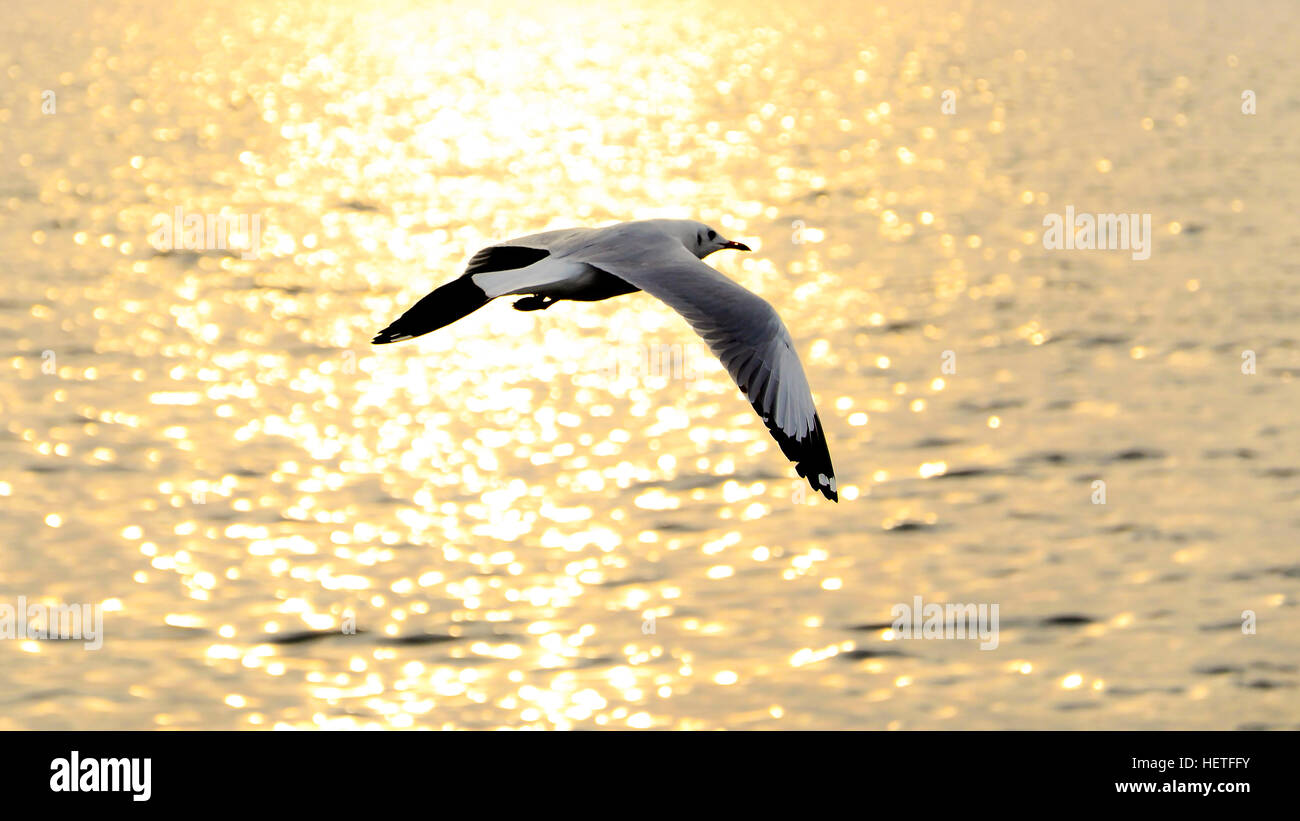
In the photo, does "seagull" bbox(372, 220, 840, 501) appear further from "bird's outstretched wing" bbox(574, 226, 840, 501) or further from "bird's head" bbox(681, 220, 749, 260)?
"bird's head" bbox(681, 220, 749, 260)

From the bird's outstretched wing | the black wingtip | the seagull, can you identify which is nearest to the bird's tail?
the seagull

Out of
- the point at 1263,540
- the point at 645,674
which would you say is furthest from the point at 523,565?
the point at 1263,540

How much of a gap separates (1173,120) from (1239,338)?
39.5 metres

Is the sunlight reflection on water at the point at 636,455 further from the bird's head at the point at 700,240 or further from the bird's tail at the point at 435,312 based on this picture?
the bird's tail at the point at 435,312

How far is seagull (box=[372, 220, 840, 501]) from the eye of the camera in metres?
11.6

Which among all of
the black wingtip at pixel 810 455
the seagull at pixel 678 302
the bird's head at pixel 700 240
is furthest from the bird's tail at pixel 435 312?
the bird's head at pixel 700 240

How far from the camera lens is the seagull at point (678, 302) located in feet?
38.0

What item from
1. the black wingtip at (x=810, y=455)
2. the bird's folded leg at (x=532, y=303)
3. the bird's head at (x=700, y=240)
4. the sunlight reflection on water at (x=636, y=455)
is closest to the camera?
the black wingtip at (x=810, y=455)

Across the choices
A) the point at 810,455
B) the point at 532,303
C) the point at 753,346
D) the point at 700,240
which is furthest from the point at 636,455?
the point at 810,455

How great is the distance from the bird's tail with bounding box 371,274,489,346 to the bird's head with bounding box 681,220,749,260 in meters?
2.42

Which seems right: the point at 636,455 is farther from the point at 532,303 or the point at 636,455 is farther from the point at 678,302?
the point at 678,302

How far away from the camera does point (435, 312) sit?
1159 cm

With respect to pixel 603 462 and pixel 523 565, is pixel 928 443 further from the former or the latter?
pixel 523 565

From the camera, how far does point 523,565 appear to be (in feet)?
76.8
